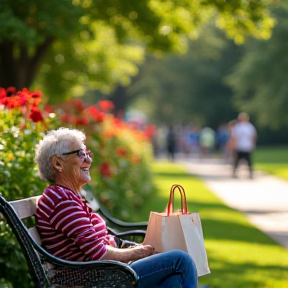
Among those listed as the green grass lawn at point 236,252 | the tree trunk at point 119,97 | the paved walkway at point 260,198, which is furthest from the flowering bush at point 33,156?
the tree trunk at point 119,97

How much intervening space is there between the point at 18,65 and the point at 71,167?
41.8ft

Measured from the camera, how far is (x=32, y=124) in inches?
304

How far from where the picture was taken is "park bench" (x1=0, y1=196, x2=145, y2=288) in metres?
4.92

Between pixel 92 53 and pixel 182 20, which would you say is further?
pixel 92 53

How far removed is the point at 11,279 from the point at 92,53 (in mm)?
16824

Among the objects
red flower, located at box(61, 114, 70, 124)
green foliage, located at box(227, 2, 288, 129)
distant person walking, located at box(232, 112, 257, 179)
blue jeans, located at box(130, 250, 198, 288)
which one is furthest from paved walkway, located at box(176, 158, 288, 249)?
green foliage, located at box(227, 2, 288, 129)

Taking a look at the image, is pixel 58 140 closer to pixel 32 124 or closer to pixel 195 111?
pixel 32 124

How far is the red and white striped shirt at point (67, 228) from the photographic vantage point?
16.8 ft

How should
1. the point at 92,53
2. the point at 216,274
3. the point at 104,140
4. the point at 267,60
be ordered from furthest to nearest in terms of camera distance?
the point at 267,60 < the point at 92,53 < the point at 104,140 < the point at 216,274

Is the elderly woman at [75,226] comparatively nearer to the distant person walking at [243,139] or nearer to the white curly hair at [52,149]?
the white curly hair at [52,149]

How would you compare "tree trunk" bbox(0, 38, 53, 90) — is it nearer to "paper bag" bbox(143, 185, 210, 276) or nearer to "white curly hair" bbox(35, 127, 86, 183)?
"white curly hair" bbox(35, 127, 86, 183)

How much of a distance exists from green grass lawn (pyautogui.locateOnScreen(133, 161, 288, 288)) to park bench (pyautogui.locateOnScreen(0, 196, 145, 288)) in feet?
9.94

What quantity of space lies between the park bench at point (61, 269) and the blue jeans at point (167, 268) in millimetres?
182

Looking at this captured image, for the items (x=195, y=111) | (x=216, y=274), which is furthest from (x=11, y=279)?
(x=195, y=111)
